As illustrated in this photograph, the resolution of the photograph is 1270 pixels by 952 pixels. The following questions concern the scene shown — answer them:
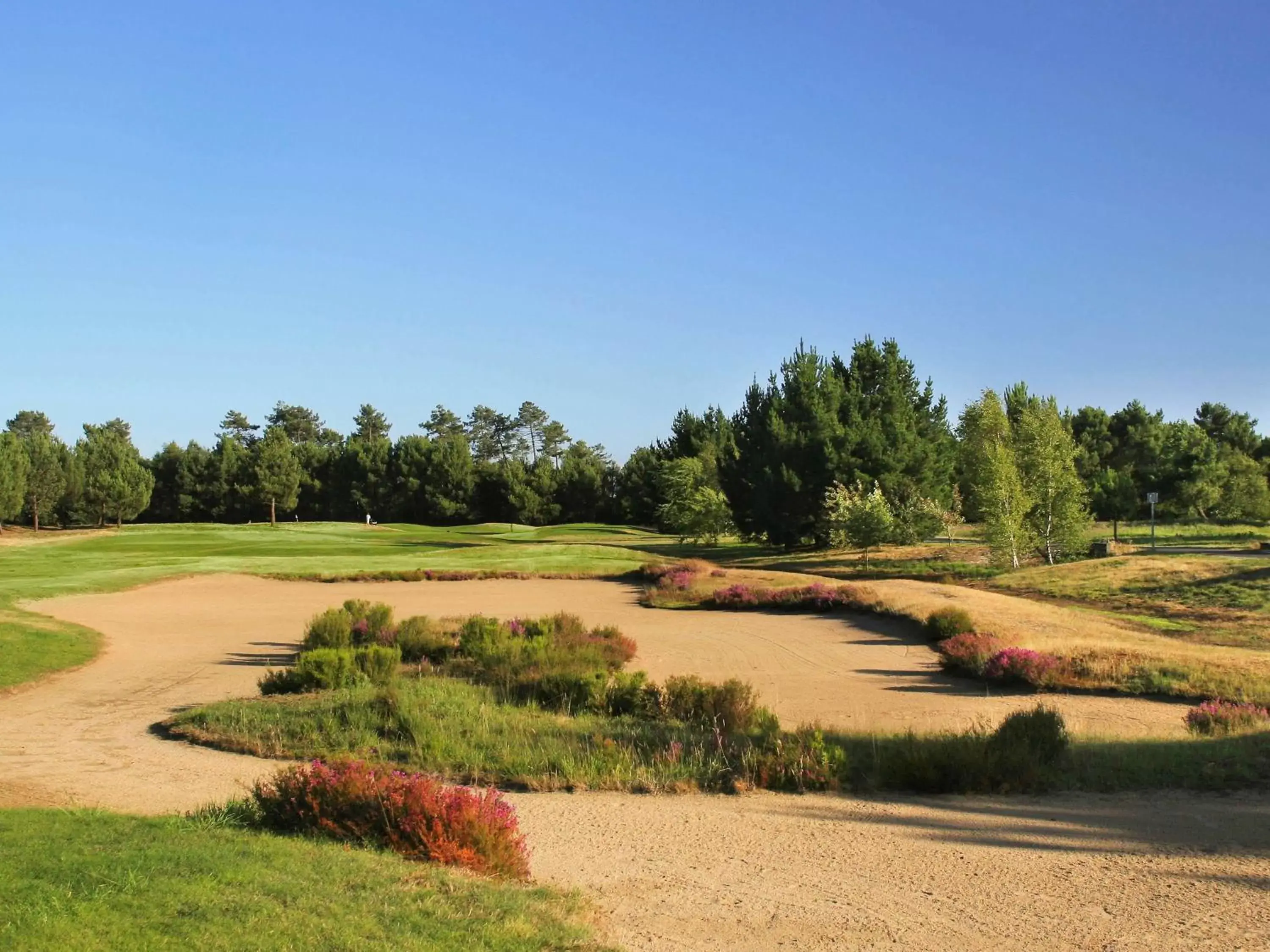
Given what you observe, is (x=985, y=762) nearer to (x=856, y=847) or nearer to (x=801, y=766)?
(x=801, y=766)

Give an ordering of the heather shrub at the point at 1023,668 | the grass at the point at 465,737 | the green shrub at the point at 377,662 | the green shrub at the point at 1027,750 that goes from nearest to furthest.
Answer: the green shrub at the point at 1027,750 < the grass at the point at 465,737 < the heather shrub at the point at 1023,668 < the green shrub at the point at 377,662

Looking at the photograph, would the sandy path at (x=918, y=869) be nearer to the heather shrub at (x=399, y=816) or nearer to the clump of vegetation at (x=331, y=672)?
the heather shrub at (x=399, y=816)

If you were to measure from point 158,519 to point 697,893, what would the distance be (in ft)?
360

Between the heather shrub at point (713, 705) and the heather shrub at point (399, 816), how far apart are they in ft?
16.9

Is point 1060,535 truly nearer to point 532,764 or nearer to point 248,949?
point 532,764

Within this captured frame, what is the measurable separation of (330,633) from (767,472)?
112 feet

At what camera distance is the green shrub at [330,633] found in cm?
2064

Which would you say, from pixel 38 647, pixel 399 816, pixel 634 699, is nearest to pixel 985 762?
pixel 399 816

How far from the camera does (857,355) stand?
58594mm

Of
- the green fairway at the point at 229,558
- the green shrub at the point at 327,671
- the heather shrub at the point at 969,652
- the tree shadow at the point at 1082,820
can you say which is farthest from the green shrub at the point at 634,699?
the green fairway at the point at 229,558

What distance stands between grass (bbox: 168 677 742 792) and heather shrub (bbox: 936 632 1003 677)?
7.21 meters

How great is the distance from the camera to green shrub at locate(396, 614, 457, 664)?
779 inches

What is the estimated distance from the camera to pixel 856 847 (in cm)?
792

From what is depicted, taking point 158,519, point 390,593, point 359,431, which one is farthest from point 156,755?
point 359,431
